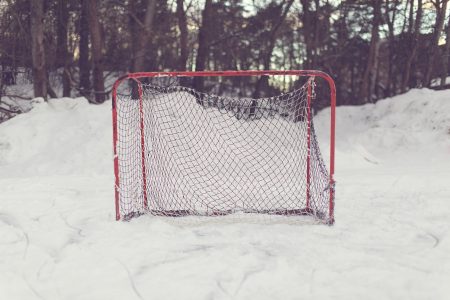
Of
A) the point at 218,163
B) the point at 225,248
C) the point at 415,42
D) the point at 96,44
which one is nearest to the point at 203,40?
the point at 96,44

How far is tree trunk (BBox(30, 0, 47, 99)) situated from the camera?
32.0ft

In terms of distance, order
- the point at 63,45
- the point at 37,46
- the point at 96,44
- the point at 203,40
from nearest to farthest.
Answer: the point at 37,46, the point at 96,44, the point at 63,45, the point at 203,40

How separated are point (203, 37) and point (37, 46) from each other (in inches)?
203

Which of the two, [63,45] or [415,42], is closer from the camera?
[63,45]

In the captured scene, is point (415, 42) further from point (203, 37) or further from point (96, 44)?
point (96, 44)

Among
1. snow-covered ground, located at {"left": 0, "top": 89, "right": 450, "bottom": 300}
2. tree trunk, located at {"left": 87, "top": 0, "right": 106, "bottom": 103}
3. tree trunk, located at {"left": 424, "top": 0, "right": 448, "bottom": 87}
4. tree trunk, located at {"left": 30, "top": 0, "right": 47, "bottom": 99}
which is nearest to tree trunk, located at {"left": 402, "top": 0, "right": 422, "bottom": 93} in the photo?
tree trunk, located at {"left": 424, "top": 0, "right": 448, "bottom": 87}

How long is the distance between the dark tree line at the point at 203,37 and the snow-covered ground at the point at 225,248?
17.8 ft

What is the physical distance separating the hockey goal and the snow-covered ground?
15.1 inches

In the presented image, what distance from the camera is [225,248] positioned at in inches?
146

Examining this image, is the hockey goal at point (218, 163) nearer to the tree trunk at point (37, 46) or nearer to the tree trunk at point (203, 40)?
the tree trunk at point (37, 46)

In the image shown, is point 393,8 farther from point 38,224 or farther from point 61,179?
point 38,224

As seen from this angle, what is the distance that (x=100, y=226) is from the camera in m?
4.34

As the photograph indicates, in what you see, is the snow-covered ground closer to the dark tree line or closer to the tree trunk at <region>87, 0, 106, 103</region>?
the tree trunk at <region>87, 0, 106, 103</region>

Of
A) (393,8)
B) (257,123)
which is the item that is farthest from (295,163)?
(393,8)
